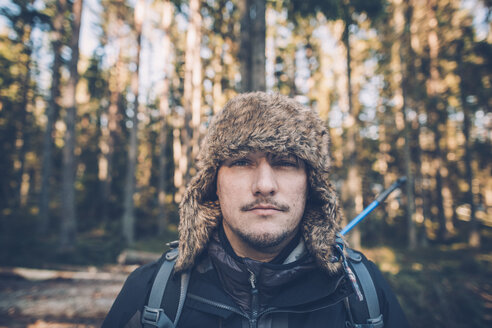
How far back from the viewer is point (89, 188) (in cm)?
2012

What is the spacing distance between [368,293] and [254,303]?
878 millimetres

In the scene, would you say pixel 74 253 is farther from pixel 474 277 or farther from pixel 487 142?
pixel 487 142

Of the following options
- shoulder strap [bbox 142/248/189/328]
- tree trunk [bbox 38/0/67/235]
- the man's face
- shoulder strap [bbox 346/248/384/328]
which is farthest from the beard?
tree trunk [bbox 38/0/67/235]

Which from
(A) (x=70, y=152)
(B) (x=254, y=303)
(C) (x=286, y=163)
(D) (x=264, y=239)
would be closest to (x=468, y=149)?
(C) (x=286, y=163)

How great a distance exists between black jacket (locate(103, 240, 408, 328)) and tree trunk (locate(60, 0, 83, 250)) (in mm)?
10220

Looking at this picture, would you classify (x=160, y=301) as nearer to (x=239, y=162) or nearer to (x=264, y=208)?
(x=264, y=208)

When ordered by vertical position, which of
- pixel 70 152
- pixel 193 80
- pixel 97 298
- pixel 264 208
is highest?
pixel 193 80

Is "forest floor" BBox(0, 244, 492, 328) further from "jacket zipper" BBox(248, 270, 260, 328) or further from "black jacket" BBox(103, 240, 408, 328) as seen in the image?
"jacket zipper" BBox(248, 270, 260, 328)

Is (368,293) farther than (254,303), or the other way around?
(368,293)

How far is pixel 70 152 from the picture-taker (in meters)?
10.1

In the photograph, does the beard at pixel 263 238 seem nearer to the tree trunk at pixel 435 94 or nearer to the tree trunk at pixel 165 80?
the tree trunk at pixel 165 80

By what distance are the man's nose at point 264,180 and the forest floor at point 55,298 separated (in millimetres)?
4710

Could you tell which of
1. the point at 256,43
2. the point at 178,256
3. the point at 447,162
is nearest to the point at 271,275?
the point at 178,256

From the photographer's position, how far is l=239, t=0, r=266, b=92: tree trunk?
4.63m
